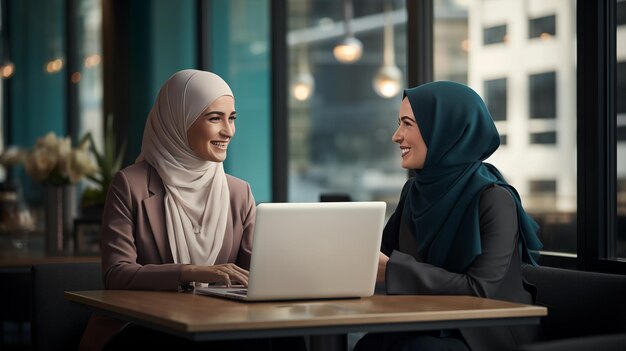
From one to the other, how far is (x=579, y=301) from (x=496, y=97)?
1394mm

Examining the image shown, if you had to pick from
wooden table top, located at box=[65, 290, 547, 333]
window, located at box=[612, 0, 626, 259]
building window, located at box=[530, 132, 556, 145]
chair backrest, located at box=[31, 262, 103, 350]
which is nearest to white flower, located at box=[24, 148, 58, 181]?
chair backrest, located at box=[31, 262, 103, 350]

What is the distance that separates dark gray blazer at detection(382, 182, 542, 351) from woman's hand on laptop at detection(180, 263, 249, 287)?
0.38 m

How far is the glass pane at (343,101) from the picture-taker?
627 centimetres

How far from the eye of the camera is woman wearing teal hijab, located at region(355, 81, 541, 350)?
8.77 ft

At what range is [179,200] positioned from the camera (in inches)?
116

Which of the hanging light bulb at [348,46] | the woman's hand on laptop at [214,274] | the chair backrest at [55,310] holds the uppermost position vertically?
the hanging light bulb at [348,46]

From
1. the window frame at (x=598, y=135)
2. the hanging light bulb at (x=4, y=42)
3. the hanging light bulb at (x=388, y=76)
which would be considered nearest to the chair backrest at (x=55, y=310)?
the window frame at (x=598, y=135)

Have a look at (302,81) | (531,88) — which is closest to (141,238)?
(531,88)

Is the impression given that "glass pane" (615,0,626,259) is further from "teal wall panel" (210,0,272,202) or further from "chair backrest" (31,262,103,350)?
"teal wall panel" (210,0,272,202)

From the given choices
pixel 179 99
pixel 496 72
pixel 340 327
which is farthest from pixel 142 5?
pixel 340 327

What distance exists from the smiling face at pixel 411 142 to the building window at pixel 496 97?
3.88 ft

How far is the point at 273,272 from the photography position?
240 cm

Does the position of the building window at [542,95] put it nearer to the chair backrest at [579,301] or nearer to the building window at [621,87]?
the building window at [621,87]

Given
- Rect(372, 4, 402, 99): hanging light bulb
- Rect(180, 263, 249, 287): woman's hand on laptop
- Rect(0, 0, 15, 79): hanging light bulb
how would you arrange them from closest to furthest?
1. Rect(180, 263, 249, 287): woman's hand on laptop
2. Rect(372, 4, 402, 99): hanging light bulb
3. Rect(0, 0, 15, 79): hanging light bulb
